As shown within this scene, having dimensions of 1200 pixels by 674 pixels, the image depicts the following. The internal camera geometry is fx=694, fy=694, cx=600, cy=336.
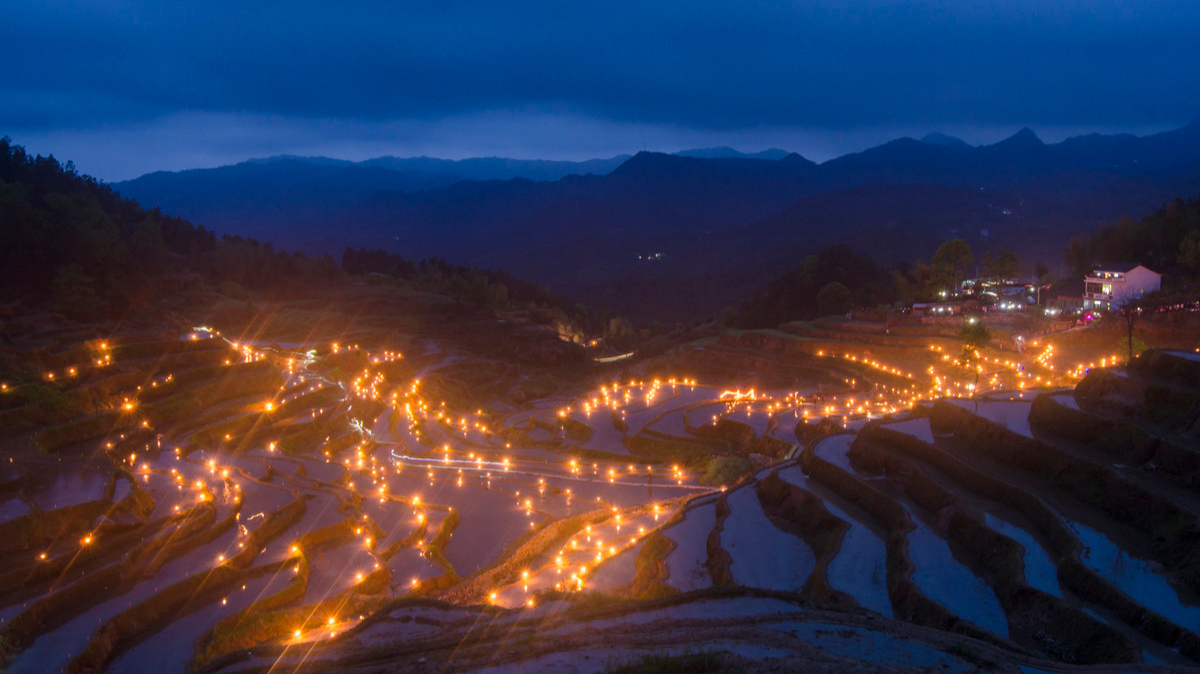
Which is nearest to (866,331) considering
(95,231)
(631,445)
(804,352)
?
(804,352)

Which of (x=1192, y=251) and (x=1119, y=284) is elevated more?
(x=1192, y=251)

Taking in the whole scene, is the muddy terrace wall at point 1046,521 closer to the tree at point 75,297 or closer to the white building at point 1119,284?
the white building at point 1119,284

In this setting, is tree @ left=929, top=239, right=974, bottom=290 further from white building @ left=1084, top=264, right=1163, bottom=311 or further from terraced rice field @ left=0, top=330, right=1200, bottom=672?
terraced rice field @ left=0, top=330, right=1200, bottom=672

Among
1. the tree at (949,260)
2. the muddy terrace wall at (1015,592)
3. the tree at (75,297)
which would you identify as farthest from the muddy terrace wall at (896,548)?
the tree at (949,260)

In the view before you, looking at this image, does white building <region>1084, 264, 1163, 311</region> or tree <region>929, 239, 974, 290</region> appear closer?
white building <region>1084, 264, 1163, 311</region>

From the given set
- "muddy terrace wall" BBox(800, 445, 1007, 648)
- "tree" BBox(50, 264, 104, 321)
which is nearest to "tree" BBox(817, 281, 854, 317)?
"muddy terrace wall" BBox(800, 445, 1007, 648)

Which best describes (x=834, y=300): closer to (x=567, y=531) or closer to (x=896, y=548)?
(x=567, y=531)

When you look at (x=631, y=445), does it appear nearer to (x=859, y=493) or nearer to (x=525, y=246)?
(x=859, y=493)

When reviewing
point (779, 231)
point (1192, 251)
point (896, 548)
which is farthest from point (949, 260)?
point (779, 231)
